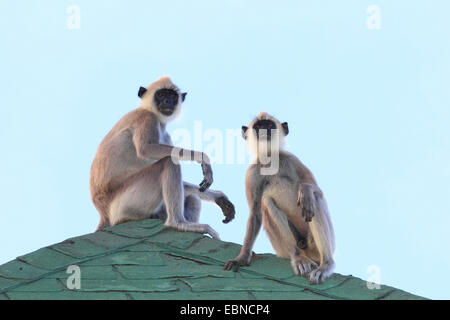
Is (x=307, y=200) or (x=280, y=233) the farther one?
(x=280, y=233)

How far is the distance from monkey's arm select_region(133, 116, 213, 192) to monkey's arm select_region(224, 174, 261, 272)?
1.00 meters

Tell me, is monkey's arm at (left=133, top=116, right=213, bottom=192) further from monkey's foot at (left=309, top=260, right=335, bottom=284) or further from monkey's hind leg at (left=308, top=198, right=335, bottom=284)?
monkey's foot at (left=309, top=260, right=335, bottom=284)

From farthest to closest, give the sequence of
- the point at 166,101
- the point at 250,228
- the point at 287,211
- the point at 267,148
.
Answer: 1. the point at 166,101
2. the point at 267,148
3. the point at 287,211
4. the point at 250,228

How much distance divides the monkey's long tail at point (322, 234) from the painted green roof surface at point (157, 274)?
0.73 feet

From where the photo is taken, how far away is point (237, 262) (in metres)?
6.83

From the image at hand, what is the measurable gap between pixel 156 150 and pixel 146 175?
0.32 m

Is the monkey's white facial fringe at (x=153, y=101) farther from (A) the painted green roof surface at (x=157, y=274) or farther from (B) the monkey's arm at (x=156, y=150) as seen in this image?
(A) the painted green roof surface at (x=157, y=274)

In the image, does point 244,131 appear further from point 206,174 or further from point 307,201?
point 307,201

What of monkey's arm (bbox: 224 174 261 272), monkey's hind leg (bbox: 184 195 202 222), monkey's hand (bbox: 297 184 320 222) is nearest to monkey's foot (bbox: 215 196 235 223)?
monkey's hind leg (bbox: 184 195 202 222)

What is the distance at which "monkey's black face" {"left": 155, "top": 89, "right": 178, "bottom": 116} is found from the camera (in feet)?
31.8

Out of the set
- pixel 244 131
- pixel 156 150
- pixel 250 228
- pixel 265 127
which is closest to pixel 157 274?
pixel 250 228

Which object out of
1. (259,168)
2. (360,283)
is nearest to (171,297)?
(360,283)

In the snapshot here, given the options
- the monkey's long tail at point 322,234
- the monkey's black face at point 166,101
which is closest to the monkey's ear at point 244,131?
the monkey's long tail at point 322,234
